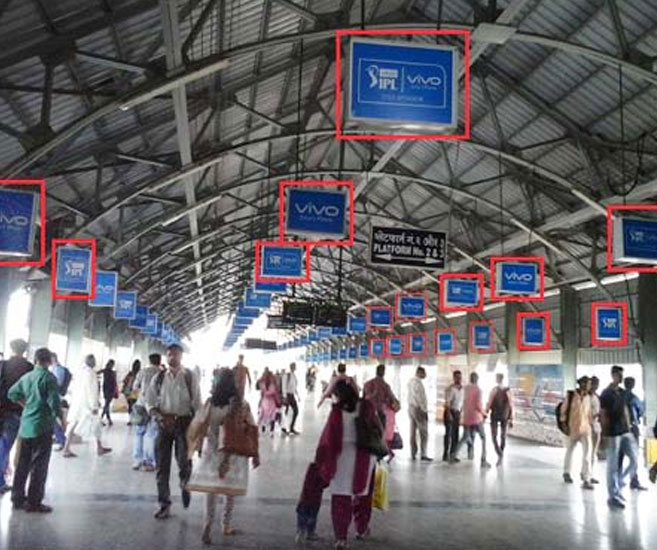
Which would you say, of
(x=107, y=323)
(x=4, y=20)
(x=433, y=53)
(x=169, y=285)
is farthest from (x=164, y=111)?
(x=169, y=285)

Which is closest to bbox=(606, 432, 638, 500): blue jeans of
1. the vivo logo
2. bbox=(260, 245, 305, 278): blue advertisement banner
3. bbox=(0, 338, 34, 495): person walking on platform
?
bbox=(0, 338, 34, 495): person walking on platform

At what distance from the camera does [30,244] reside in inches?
418

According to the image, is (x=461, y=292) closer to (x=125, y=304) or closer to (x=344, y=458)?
(x=125, y=304)

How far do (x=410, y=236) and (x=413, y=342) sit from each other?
19.1m

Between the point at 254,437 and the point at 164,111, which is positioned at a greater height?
the point at 164,111

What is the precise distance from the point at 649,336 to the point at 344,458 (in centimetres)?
1426

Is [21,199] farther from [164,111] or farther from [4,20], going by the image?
[164,111]

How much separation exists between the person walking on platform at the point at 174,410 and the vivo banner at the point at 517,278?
1094 centimetres

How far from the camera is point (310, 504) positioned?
6.84 metres

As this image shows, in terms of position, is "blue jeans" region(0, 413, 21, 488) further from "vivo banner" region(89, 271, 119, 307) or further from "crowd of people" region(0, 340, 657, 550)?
"vivo banner" region(89, 271, 119, 307)

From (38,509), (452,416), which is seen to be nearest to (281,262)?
(452,416)

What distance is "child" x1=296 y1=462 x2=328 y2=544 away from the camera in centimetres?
684

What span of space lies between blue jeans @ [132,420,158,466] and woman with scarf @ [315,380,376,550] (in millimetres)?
5460

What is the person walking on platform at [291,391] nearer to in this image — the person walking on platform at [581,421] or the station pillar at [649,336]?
the person walking on platform at [581,421]
